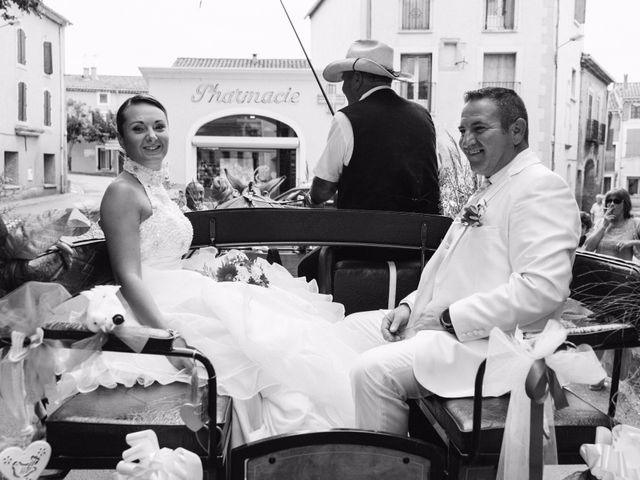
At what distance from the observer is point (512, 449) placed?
1.88 metres

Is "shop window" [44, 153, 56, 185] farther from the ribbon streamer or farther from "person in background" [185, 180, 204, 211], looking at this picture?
the ribbon streamer

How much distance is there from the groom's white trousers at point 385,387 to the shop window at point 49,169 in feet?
108

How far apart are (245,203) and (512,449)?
254 cm

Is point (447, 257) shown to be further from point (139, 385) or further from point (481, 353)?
point (139, 385)

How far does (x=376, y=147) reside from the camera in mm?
3502

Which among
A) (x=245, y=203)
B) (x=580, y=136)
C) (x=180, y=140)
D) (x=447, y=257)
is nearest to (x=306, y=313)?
(x=447, y=257)

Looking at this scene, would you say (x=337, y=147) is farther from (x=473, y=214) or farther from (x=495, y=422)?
(x=495, y=422)

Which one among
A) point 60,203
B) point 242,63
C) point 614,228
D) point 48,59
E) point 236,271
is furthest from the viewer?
point 48,59

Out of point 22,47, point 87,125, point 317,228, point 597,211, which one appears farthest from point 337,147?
point 87,125

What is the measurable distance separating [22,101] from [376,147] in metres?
29.2

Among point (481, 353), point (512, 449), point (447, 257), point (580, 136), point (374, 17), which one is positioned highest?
point (374, 17)

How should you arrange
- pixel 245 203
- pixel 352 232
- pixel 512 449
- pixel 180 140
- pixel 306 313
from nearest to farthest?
1. pixel 512 449
2. pixel 306 313
3. pixel 352 232
4. pixel 245 203
5. pixel 180 140

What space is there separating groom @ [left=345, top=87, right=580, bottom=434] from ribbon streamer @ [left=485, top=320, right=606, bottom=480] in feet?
0.93

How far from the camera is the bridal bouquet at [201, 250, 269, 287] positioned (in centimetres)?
318
